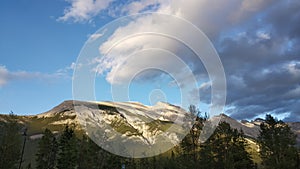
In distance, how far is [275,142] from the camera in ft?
173

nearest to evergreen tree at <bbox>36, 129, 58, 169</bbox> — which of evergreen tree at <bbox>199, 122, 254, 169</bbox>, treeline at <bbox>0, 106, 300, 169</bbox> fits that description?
treeline at <bbox>0, 106, 300, 169</bbox>

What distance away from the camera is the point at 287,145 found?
52.9 meters

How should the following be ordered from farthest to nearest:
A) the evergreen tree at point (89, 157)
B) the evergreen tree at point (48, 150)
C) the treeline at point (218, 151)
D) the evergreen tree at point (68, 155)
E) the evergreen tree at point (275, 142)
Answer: the evergreen tree at point (48, 150) → the evergreen tree at point (68, 155) → the evergreen tree at point (89, 157) → the evergreen tree at point (275, 142) → the treeline at point (218, 151)

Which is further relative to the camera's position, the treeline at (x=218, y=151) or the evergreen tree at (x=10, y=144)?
the evergreen tree at (x=10, y=144)

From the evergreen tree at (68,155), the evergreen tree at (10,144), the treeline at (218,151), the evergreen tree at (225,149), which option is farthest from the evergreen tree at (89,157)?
the evergreen tree at (225,149)

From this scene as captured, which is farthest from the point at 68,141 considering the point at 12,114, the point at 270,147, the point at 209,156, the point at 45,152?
the point at 270,147

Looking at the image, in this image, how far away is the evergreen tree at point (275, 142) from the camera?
5188 centimetres

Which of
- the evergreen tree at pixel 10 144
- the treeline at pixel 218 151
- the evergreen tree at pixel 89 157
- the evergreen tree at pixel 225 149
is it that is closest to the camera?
the treeline at pixel 218 151

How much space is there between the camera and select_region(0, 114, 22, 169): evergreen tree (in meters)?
50.9

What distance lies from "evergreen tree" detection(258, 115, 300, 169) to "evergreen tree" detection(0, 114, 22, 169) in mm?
42700

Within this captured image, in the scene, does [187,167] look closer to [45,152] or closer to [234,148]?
[234,148]

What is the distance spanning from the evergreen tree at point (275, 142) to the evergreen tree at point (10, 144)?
140ft

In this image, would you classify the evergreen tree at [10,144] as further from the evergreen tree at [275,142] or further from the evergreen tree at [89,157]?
the evergreen tree at [275,142]

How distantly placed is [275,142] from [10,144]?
45307mm
